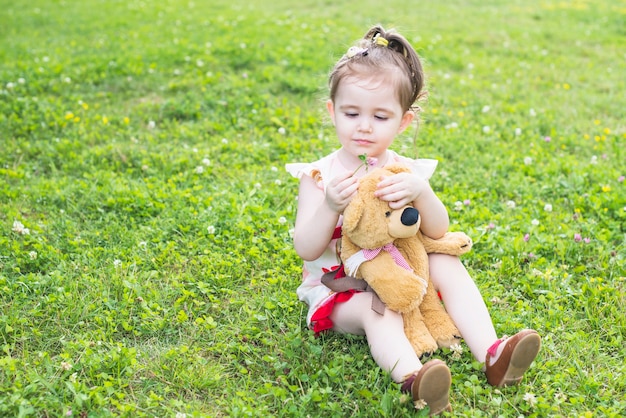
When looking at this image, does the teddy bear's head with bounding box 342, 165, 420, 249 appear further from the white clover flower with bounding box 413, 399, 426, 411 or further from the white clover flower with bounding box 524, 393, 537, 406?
the white clover flower with bounding box 524, 393, 537, 406

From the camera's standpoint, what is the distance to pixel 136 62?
7.44 meters

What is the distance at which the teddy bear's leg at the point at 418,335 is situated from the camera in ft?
9.82

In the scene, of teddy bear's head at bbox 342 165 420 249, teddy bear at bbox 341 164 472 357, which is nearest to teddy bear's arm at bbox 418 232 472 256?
teddy bear at bbox 341 164 472 357

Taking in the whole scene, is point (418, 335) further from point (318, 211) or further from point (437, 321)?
point (318, 211)

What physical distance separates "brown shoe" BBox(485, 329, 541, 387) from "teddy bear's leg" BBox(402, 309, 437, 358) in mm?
272

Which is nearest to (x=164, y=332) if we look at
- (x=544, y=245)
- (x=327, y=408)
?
(x=327, y=408)

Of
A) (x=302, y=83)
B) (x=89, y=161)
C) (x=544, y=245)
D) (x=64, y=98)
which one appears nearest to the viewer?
(x=544, y=245)

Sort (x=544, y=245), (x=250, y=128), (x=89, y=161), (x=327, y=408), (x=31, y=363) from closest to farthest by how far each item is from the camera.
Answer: (x=327, y=408), (x=31, y=363), (x=544, y=245), (x=89, y=161), (x=250, y=128)

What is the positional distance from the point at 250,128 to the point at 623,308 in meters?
3.64

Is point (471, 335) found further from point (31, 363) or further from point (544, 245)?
point (31, 363)

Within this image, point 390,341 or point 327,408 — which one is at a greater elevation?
point 390,341

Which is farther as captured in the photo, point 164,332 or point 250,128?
point 250,128

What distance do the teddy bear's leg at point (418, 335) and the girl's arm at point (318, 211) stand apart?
1.77ft

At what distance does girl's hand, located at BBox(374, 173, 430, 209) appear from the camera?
279cm
